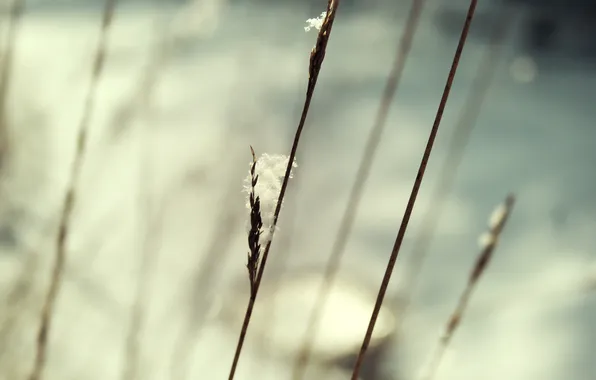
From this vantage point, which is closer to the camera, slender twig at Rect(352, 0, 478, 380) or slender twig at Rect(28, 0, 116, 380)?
slender twig at Rect(352, 0, 478, 380)

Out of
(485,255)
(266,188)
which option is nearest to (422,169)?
(266,188)

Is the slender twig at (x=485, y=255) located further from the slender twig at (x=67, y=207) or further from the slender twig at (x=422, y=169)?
the slender twig at (x=67, y=207)

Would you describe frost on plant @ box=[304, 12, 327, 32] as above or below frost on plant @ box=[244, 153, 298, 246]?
above

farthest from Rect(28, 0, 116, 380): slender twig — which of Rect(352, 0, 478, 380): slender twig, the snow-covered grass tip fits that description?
Rect(352, 0, 478, 380): slender twig

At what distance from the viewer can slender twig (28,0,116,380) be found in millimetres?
1073

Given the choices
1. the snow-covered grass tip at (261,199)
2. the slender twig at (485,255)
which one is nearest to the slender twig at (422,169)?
the snow-covered grass tip at (261,199)

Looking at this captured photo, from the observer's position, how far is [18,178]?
188 centimetres

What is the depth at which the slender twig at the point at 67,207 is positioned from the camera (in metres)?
1.07

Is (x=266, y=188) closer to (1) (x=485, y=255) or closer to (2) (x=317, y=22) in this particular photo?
(2) (x=317, y=22)

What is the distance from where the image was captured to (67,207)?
1.10 m

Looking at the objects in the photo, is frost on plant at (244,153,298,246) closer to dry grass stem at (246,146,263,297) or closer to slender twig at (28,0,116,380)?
dry grass stem at (246,146,263,297)

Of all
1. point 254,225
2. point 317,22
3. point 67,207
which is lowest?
point 254,225

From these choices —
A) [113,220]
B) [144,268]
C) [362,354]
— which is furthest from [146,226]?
[362,354]

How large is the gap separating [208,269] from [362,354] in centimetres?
107
